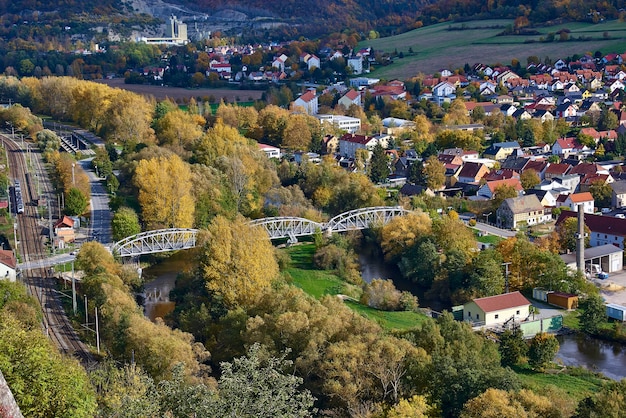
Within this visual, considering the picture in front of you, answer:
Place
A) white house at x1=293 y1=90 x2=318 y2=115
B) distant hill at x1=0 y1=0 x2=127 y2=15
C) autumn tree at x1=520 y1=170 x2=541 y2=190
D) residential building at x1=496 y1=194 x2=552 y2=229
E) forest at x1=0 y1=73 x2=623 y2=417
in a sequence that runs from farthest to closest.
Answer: distant hill at x1=0 y1=0 x2=127 y2=15
white house at x1=293 y1=90 x2=318 y2=115
autumn tree at x1=520 y1=170 x2=541 y2=190
residential building at x1=496 y1=194 x2=552 y2=229
forest at x1=0 y1=73 x2=623 y2=417

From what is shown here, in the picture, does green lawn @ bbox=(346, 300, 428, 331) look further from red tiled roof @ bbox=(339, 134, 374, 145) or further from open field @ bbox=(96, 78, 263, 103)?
open field @ bbox=(96, 78, 263, 103)

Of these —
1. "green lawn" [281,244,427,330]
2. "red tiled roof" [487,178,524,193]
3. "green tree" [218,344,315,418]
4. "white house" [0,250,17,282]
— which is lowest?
"red tiled roof" [487,178,524,193]

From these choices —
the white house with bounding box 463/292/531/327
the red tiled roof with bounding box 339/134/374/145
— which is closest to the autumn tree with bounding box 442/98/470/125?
the red tiled roof with bounding box 339/134/374/145

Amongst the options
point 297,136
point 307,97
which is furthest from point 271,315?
point 307,97

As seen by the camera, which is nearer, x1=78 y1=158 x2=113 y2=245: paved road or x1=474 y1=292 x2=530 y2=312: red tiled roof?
x1=474 y1=292 x2=530 y2=312: red tiled roof

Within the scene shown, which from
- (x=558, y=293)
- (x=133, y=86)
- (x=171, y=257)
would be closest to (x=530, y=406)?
(x=558, y=293)

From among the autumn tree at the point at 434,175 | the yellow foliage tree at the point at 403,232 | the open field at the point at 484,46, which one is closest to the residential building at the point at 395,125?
the autumn tree at the point at 434,175

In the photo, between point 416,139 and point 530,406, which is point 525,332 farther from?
point 416,139
